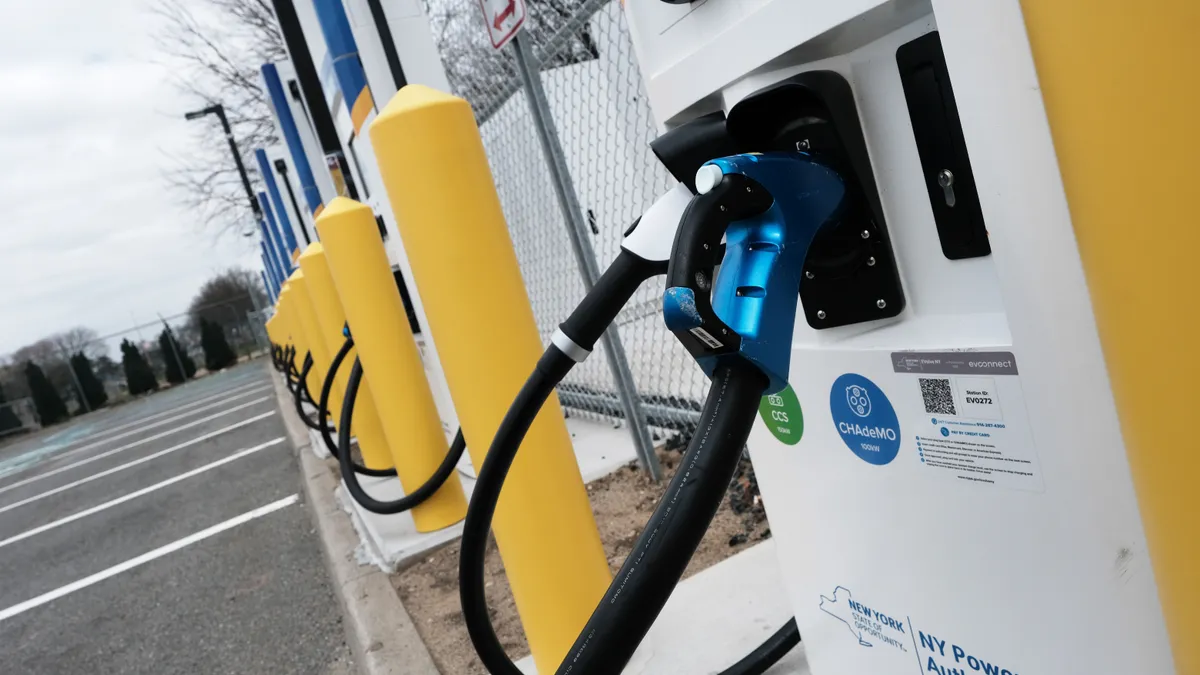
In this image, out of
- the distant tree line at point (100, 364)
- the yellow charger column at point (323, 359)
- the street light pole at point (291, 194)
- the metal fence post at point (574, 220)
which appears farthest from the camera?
the distant tree line at point (100, 364)

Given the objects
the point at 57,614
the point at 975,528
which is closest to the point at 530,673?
the point at 975,528

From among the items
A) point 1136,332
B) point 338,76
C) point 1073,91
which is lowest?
point 1136,332

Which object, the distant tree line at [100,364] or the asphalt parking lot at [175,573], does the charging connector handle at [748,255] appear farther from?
the distant tree line at [100,364]

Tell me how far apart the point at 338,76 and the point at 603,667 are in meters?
3.24

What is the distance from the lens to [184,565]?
429 cm

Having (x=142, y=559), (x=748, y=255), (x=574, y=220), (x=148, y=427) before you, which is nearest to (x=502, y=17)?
(x=574, y=220)

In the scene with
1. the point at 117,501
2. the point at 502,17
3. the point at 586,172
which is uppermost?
the point at 502,17

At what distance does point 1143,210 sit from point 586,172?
132 inches

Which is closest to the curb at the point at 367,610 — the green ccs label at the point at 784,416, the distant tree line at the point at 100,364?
the green ccs label at the point at 784,416

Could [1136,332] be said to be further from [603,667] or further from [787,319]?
[603,667]

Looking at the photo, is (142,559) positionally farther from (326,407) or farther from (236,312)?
(236,312)

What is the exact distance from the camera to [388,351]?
2912 mm

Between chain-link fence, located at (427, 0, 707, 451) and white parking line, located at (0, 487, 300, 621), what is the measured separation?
222 cm

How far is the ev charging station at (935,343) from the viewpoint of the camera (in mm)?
591
